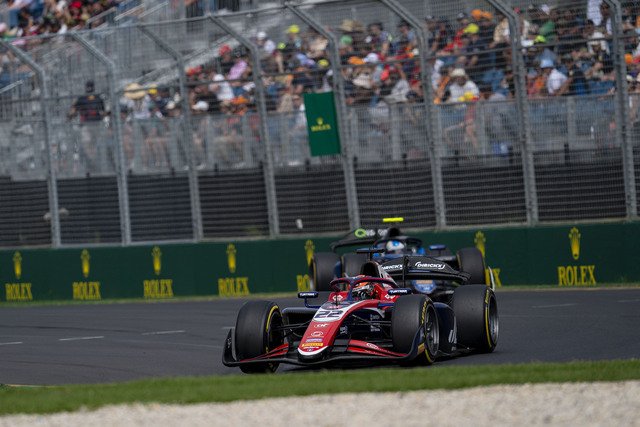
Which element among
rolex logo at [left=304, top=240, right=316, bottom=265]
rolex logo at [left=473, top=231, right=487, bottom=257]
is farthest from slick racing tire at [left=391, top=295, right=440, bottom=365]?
rolex logo at [left=304, top=240, right=316, bottom=265]

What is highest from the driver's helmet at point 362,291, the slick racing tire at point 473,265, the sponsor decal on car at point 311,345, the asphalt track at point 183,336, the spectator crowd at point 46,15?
the spectator crowd at point 46,15

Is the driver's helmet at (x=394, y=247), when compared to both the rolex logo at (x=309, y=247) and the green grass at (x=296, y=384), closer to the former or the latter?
the rolex logo at (x=309, y=247)

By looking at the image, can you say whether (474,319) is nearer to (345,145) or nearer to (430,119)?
(430,119)

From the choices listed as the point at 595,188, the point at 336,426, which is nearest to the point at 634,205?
the point at 595,188

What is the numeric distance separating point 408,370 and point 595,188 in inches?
393

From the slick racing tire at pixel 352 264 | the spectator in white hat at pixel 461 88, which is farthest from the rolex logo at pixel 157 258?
the spectator in white hat at pixel 461 88

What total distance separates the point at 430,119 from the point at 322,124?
191cm

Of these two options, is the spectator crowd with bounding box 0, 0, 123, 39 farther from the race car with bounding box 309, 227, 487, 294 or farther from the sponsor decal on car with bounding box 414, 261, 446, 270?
the sponsor decal on car with bounding box 414, 261, 446, 270

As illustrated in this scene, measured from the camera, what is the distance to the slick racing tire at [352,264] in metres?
17.9

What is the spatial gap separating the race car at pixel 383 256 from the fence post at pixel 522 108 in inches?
75.7

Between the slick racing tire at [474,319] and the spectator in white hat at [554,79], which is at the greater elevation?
the spectator in white hat at [554,79]

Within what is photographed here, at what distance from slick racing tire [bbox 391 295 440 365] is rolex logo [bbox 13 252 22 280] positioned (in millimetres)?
14061

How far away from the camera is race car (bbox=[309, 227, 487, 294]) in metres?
17.0

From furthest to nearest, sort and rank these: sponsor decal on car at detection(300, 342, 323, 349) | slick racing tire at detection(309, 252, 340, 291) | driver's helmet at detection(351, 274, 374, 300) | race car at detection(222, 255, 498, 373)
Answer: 1. slick racing tire at detection(309, 252, 340, 291)
2. driver's helmet at detection(351, 274, 374, 300)
3. race car at detection(222, 255, 498, 373)
4. sponsor decal on car at detection(300, 342, 323, 349)
